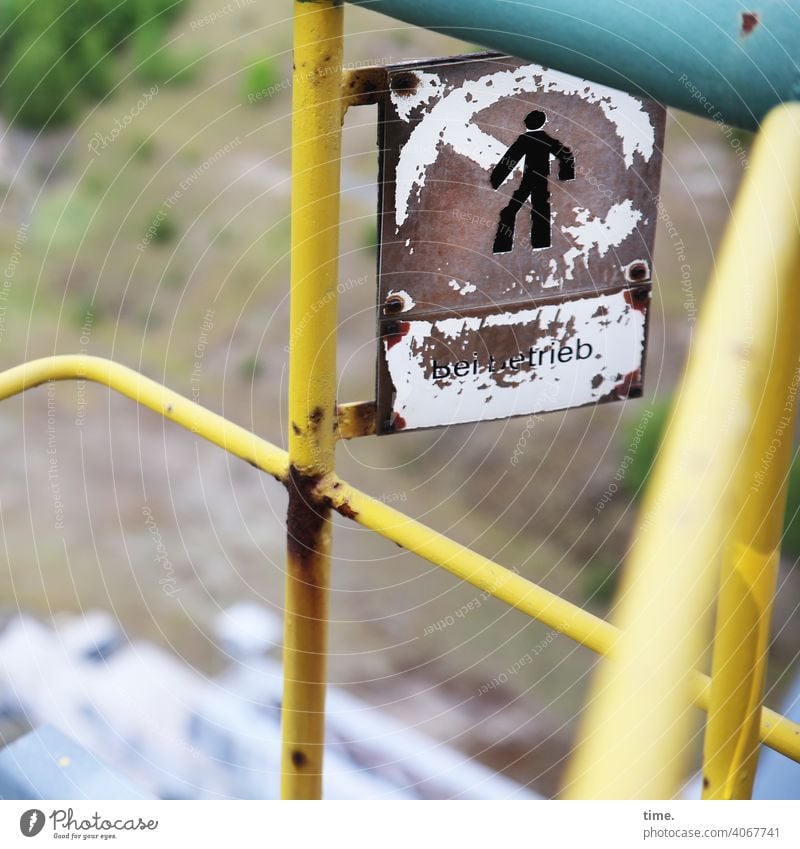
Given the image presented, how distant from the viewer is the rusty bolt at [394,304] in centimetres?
62

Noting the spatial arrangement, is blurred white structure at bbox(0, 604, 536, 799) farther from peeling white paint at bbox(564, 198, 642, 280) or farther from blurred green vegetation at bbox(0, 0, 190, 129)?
blurred green vegetation at bbox(0, 0, 190, 129)

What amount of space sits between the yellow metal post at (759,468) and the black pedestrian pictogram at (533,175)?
192 mm

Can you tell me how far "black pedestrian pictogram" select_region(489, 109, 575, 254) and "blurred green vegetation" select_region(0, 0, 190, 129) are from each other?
2925mm

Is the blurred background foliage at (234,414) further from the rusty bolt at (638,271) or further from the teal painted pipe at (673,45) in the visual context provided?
the teal painted pipe at (673,45)

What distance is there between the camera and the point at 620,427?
7.88ft

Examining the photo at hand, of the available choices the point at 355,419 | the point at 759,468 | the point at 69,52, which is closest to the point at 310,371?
the point at 355,419

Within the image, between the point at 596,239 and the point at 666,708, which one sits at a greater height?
the point at 596,239

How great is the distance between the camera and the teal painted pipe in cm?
36

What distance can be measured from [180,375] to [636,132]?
6.91ft

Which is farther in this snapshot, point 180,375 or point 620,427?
point 180,375

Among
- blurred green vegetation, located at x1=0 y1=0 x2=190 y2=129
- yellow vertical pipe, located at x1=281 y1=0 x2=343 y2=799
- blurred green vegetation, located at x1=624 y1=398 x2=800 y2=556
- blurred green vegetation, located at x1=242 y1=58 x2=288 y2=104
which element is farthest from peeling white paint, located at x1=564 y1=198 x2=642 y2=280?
blurred green vegetation, located at x1=0 y1=0 x2=190 y2=129
